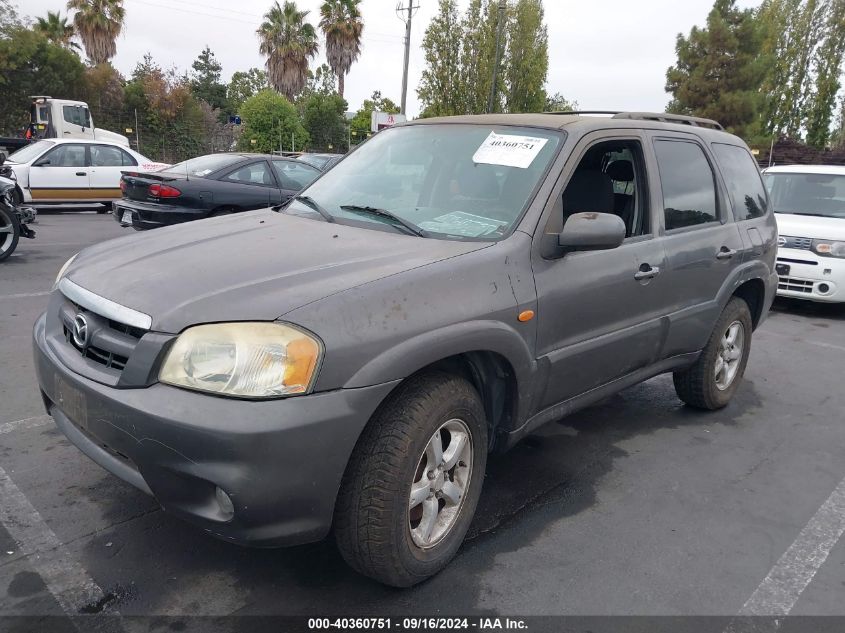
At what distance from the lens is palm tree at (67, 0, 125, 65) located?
3862 centimetres

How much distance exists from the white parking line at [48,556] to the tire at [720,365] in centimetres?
354

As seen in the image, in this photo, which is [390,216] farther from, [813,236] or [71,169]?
[71,169]

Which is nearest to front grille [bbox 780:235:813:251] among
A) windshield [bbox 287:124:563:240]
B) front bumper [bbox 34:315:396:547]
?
windshield [bbox 287:124:563:240]

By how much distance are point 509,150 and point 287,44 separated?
4501cm

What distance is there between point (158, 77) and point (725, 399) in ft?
125

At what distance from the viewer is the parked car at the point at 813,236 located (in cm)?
757

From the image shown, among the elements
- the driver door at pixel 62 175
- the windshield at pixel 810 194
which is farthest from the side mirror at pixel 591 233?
the driver door at pixel 62 175

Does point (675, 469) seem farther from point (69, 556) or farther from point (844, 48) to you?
point (844, 48)

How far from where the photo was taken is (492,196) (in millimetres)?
3119

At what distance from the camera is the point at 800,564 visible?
2.93m

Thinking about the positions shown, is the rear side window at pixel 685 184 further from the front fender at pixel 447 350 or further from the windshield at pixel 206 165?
the windshield at pixel 206 165

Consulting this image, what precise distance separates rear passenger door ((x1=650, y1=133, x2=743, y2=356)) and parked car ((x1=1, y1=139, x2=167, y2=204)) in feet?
37.4

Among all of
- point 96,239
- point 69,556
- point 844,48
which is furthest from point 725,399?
point 844,48

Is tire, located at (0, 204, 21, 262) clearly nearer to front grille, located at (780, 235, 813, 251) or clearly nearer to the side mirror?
the side mirror
